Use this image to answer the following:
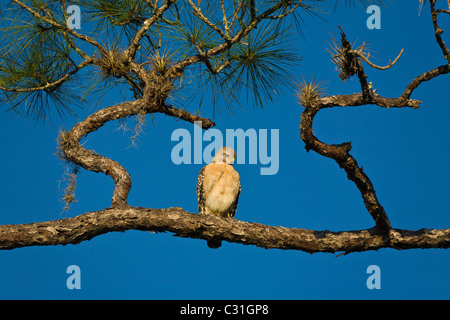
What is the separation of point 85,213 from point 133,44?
1379 millimetres

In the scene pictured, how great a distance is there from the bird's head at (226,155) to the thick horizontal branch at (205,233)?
1.26 m

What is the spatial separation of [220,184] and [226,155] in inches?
10.8

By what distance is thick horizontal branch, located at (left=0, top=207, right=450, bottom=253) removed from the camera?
13.0 feet

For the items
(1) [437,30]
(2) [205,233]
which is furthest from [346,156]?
(2) [205,233]

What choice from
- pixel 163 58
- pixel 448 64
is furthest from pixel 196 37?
pixel 448 64

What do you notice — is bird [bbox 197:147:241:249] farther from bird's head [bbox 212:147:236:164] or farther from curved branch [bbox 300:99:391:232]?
curved branch [bbox 300:99:391:232]

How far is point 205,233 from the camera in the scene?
407cm

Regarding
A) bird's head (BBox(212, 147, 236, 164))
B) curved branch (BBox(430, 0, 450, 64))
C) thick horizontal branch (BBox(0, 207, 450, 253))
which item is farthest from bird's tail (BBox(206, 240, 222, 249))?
curved branch (BBox(430, 0, 450, 64))

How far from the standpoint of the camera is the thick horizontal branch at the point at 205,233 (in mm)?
3953

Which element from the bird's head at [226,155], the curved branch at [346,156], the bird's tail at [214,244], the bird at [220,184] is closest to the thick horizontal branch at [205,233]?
the curved branch at [346,156]

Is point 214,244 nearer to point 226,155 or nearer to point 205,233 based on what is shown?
point 205,233

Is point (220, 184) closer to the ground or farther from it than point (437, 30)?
closer to the ground

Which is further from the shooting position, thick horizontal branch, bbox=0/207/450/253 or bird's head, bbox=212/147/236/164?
bird's head, bbox=212/147/236/164

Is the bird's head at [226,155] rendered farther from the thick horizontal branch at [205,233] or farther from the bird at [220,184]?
the thick horizontal branch at [205,233]
